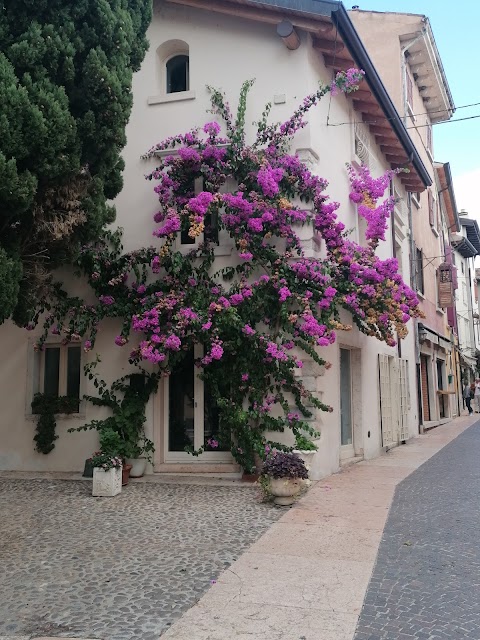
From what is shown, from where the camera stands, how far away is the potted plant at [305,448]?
26.3 ft

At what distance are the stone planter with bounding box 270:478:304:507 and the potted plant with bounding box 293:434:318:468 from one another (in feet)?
3.04

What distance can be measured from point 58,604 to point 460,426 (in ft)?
55.1

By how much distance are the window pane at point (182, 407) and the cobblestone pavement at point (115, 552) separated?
3.26 feet

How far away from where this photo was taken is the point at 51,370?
992 cm

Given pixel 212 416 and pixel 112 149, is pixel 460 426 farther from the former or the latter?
pixel 112 149

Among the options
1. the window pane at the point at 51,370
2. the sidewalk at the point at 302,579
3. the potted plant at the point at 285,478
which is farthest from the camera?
the window pane at the point at 51,370

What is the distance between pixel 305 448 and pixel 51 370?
4.47 metres

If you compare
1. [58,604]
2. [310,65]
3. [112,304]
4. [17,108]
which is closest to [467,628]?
[58,604]

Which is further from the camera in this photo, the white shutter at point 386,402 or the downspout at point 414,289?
the downspout at point 414,289

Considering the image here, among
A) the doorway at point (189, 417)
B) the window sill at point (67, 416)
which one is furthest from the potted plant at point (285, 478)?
the window sill at point (67, 416)

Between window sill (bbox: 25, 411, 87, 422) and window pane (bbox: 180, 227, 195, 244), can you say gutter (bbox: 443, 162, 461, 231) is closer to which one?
window pane (bbox: 180, 227, 195, 244)

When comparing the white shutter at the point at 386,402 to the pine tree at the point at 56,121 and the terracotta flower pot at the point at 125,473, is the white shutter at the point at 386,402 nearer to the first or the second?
the terracotta flower pot at the point at 125,473

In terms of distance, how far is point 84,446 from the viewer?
9422 mm

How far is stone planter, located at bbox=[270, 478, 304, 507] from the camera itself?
7008 mm
